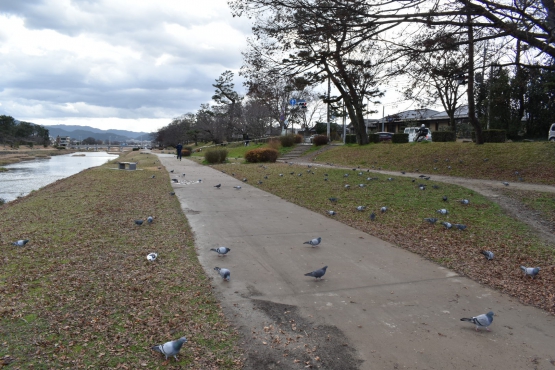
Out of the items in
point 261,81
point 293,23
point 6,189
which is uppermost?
point 293,23

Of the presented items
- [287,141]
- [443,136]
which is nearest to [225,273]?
[443,136]

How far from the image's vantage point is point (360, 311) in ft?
13.7

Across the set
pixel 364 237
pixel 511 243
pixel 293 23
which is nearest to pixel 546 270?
pixel 511 243

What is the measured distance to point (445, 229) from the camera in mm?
7598

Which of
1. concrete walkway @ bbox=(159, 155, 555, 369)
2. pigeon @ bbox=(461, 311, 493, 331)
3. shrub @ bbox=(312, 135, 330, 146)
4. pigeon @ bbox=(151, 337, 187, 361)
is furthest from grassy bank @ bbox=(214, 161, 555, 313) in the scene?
shrub @ bbox=(312, 135, 330, 146)

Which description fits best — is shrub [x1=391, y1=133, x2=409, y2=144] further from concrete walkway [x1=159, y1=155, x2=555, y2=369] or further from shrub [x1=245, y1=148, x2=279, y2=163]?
concrete walkway [x1=159, y1=155, x2=555, y2=369]

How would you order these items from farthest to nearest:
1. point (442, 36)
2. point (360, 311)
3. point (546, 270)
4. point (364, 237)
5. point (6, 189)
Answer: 1. point (6, 189)
2. point (442, 36)
3. point (364, 237)
4. point (546, 270)
5. point (360, 311)

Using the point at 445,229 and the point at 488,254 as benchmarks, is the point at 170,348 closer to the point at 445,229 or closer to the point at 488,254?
the point at 488,254

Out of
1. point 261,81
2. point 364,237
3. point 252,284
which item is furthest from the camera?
point 261,81

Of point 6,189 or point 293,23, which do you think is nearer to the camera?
point 293,23

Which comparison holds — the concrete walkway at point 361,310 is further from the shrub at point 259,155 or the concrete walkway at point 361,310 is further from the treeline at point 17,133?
the treeline at point 17,133

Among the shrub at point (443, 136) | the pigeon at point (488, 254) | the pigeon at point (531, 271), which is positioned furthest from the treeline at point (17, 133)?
Answer: the pigeon at point (531, 271)

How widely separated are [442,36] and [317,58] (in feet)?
9.78

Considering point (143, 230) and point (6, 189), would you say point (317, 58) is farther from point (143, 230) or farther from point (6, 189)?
point (6, 189)
